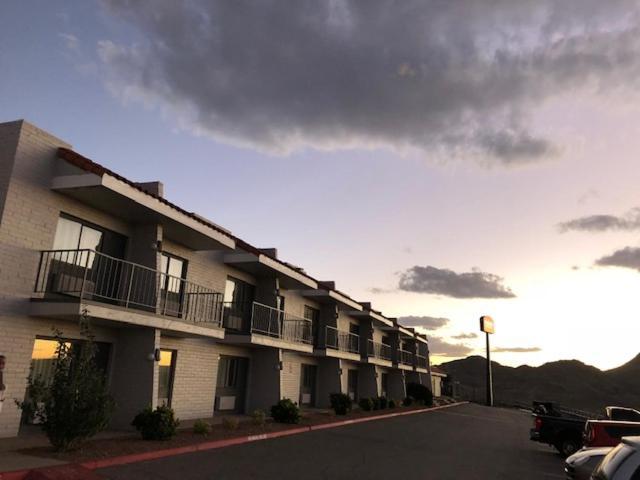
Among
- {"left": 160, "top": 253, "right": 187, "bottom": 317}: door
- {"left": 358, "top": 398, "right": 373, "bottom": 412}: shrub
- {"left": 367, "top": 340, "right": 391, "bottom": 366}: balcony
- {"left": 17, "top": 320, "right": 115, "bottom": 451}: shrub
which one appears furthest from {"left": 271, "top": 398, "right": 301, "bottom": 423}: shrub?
{"left": 367, "top": 340, "right": 391, "bottom": 366}: balcony

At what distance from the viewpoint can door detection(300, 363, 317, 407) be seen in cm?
2791

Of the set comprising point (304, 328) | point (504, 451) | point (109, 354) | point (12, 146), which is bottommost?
point (504, 451)

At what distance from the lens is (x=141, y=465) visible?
399 inches

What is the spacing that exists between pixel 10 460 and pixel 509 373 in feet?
413

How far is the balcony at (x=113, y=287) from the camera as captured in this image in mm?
12031

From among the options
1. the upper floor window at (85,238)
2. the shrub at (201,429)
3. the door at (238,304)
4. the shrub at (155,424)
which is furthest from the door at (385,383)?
the upper floor window at (85,238)

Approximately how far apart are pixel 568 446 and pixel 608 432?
14.7 ft

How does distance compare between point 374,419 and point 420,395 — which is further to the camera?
point 420,395

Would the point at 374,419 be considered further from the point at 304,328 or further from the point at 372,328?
the point at 372,328

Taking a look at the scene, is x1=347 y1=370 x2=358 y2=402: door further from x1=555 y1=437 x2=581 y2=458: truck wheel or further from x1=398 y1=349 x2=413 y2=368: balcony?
x1=555 y1=437 x2=581 y2=458: truck wheel

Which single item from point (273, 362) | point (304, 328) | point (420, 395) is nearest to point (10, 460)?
point (273, 362)

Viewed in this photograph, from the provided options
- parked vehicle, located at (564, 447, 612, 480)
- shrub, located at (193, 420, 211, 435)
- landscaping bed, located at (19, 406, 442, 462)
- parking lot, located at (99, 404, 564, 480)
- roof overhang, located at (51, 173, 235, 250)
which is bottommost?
parking lot, located at (99, 404, 564, 480)

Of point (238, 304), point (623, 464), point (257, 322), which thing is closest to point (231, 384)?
point (257, 322)

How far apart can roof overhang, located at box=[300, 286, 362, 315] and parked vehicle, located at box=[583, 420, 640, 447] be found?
1547 centimetres
